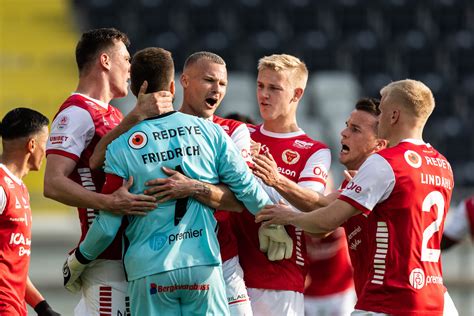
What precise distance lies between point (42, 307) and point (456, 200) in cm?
706

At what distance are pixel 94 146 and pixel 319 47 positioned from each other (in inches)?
457

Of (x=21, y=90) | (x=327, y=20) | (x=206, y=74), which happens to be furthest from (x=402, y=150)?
(x=21, y=90)

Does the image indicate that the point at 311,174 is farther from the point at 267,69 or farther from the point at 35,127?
the point at 35,127

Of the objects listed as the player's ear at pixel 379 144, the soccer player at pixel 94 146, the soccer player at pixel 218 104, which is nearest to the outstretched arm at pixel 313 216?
the soccer player at pixel 218 104

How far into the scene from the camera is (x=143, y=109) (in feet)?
17.1

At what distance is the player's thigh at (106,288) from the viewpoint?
5.51 metres

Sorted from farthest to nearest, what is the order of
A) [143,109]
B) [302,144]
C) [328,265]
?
[328,265] < [302,144] < [143,109]

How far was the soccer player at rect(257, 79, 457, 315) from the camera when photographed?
5430 mm

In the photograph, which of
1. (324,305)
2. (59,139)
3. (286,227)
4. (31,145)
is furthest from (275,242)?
(324,305)

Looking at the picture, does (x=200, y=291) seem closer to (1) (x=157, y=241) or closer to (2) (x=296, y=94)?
(1) (x=157, y=241)

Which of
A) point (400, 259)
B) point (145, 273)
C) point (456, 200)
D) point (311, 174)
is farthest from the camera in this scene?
point (456, 200)

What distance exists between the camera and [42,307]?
629 cm

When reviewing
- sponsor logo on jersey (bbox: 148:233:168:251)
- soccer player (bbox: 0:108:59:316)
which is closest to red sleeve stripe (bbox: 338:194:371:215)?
sponsor logo on jersey (bbox: 148:233:168:251)

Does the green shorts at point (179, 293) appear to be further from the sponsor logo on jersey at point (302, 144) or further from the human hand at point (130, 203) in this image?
the sponsor logo on jersey at point (302, 144)
